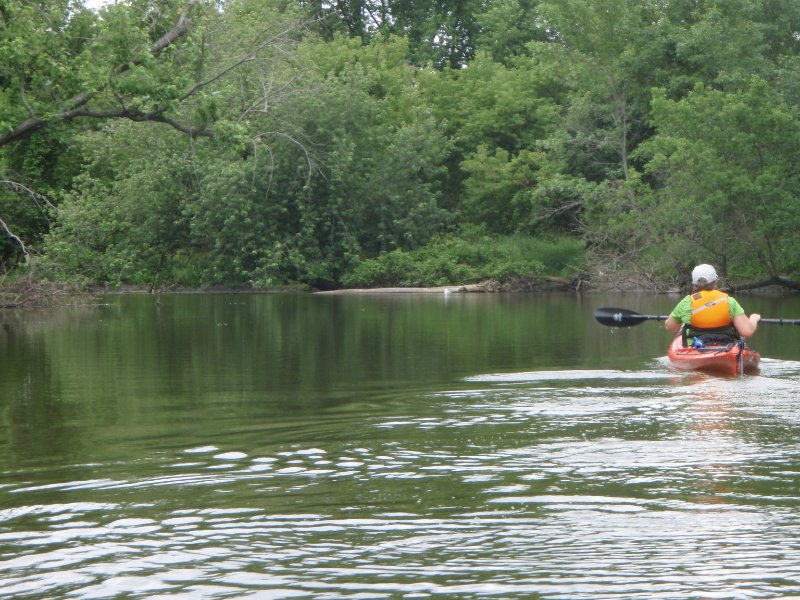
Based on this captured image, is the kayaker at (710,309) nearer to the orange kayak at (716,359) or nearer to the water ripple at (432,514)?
the orange kayak at (716,359)

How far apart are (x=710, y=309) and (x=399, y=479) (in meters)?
8.00

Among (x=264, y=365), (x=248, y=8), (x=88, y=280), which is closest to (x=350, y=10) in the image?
(x=248, y=8)

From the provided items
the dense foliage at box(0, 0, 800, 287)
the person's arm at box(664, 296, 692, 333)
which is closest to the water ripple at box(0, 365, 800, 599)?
the person's arm at box(664, 296, 692, 333)

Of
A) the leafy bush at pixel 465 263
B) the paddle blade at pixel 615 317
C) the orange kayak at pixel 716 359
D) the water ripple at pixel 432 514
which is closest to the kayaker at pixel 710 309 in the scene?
the orange kayak at pixel 716 359

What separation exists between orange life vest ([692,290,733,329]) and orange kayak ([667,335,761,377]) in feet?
0.99

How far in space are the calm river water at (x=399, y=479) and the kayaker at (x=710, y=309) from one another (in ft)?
2.37

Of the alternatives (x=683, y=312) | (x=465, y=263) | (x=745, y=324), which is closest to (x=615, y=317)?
(x=683, y=312)

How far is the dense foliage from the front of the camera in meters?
42.4

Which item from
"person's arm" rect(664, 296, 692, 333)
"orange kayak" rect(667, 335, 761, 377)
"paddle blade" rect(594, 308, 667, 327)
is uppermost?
"person's arm" rect(664, 296, 692, 333)

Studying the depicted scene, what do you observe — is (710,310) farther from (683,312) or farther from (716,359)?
(716,359)

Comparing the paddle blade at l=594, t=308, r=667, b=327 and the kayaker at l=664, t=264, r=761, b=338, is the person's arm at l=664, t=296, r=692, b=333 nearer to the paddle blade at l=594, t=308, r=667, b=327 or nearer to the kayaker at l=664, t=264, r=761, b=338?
the kayaker at l=664, t=264, r=761, b=338

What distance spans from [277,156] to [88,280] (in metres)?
19.5

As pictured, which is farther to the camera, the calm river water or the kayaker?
the kayaker

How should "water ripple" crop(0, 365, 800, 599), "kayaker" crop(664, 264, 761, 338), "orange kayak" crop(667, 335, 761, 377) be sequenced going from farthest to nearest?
1. "kayaker" crop(664, 264, 761, 338)
2. "orange kayak" crop(667, 335, 761, 377)
3. "water ripple" crop(0, 365, 800, 599)
